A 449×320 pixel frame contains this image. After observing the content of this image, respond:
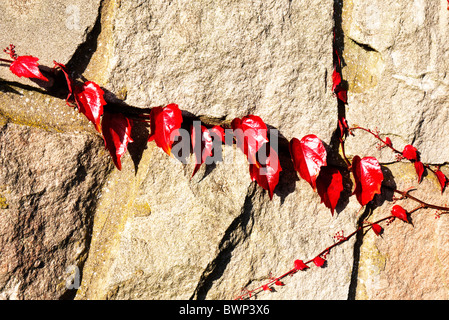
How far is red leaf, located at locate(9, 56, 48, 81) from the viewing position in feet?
3.18

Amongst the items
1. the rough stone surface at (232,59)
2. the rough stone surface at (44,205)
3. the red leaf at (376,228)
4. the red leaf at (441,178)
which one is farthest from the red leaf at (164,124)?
the red leaf at (441,178)

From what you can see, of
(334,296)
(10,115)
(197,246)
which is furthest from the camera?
(334,296)

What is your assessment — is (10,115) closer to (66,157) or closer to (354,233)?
(66,157)

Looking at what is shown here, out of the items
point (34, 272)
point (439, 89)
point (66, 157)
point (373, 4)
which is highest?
point (373, 4)

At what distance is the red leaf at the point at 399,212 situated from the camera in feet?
4.16

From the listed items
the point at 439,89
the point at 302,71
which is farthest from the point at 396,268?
the point at 302,71

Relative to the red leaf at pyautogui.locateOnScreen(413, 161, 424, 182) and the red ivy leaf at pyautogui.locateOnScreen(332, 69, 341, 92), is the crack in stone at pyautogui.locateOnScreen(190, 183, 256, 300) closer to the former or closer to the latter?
the red ivy leaf at pyautogui.locateOnScreen(332, 69, 341, 92)

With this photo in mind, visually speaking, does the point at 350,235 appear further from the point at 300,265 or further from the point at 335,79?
the point at 335,79

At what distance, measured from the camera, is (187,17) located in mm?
1093

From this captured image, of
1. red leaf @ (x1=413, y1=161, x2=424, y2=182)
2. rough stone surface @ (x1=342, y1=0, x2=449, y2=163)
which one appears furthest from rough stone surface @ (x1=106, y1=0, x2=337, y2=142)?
red leaf @ (x1=413, y1=161, x2=424, y2=182)

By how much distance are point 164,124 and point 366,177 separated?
633 mm

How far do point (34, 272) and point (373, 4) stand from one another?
1.24 metres

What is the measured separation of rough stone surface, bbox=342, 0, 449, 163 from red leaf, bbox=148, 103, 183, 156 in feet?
1.81

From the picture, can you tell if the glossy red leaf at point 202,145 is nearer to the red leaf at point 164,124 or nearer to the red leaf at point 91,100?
the red leaf at point 164,124
